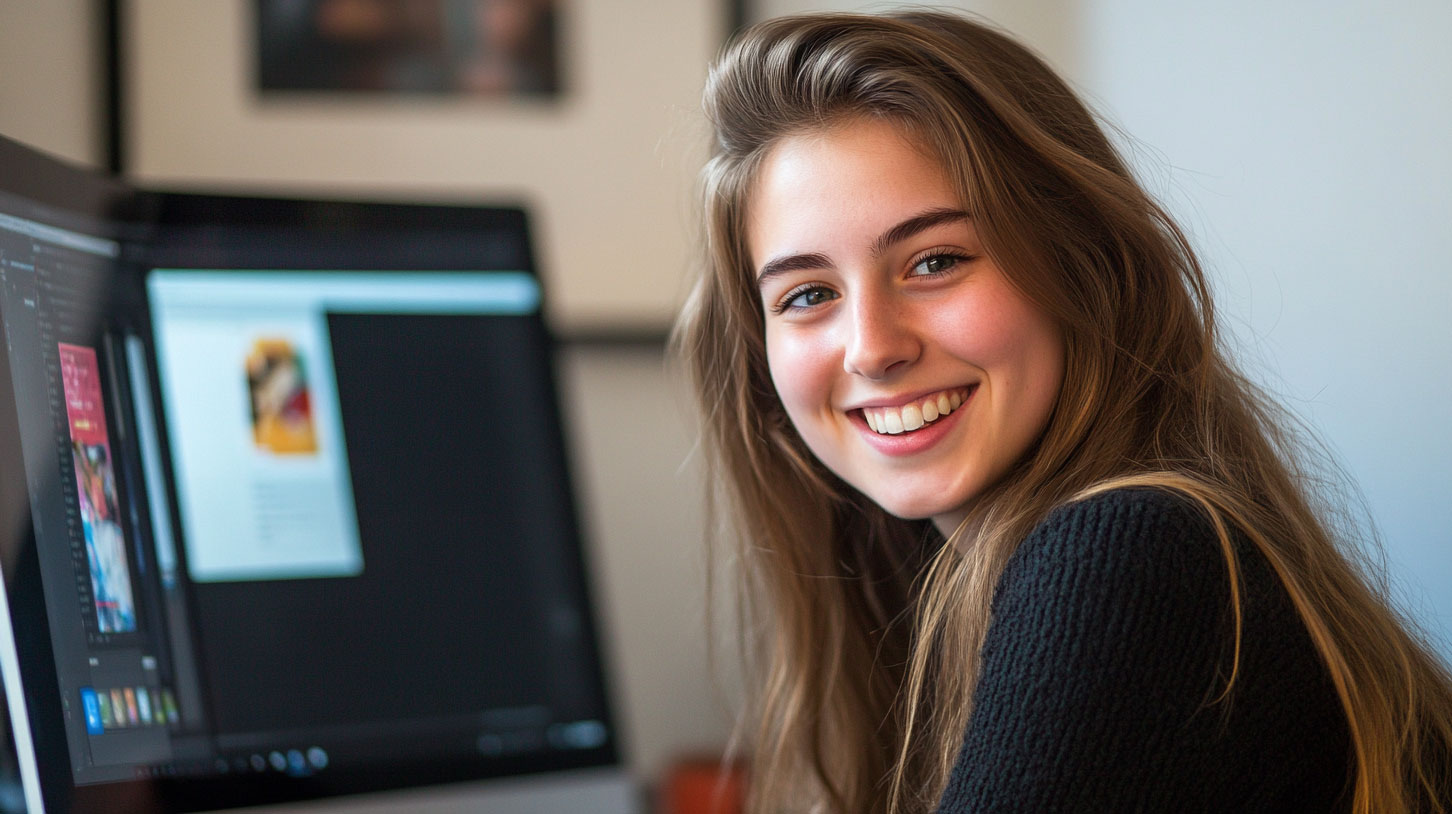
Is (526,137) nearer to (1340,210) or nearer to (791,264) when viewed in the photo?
(791,264)

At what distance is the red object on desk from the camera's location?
1285 millimetres

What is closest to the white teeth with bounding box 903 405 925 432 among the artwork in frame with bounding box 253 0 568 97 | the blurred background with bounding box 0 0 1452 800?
the blurred background with bounding box 0 0 1452 800

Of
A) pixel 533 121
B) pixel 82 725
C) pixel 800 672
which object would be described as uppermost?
pixel 533 121

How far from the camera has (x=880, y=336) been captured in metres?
0.72

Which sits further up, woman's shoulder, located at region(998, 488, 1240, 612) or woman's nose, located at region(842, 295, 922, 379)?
woman's nose, located at region(842, 295, 922, 379)

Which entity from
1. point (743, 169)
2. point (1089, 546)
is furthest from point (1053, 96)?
point (1089, 546)

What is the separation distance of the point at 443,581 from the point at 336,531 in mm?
93

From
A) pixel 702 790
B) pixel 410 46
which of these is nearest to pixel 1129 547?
pixel 702 790

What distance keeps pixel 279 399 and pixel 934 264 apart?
0.51 metres

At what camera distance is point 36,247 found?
0.68 m

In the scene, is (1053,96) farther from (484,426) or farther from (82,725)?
(82,725)

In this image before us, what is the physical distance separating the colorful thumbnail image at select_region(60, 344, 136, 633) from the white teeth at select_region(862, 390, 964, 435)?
1.51ft

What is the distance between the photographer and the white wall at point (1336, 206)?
740 millimetres

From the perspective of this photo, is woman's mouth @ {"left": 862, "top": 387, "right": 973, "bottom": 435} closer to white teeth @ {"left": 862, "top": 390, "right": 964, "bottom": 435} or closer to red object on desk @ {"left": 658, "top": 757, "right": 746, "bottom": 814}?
white teeth @ {"left": 862, "top": 390, "right": 964, "bottom": 435}
